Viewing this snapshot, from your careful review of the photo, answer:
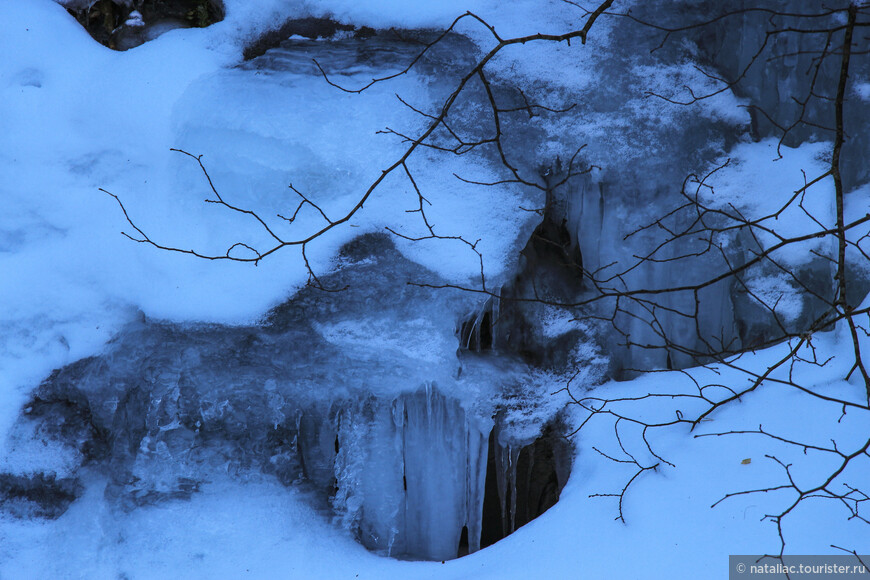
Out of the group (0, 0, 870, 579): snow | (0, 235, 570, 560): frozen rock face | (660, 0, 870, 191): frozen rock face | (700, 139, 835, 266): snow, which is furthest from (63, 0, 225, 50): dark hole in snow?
(700, 139, 835, 266): snow

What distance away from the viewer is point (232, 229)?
98.3 inches

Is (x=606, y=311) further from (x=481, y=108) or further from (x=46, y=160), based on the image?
(x=46, y=160)

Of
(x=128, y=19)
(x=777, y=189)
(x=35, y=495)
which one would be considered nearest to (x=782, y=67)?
(x=777, y=189)

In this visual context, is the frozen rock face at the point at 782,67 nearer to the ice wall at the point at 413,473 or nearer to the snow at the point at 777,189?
the snow at the point at 777,189

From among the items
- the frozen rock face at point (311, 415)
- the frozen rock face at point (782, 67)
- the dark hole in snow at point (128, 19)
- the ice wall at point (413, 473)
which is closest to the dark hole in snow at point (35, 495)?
the frozen rock face at point (311, 415)

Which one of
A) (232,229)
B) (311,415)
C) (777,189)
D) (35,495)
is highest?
(777,189)

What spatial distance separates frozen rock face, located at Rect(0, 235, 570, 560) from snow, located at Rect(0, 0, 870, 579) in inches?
0.6

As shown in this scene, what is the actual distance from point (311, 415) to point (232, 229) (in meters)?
0.72

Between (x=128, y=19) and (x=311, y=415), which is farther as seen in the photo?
(x=128, y=19)

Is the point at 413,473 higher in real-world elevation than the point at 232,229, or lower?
lower

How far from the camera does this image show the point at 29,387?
239 cm

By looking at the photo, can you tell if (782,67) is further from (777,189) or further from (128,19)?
(128,19)

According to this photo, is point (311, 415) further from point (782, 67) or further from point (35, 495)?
point (782, 67)

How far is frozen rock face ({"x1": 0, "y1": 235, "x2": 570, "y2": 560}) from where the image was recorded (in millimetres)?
2414
